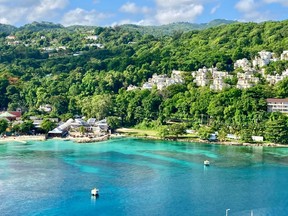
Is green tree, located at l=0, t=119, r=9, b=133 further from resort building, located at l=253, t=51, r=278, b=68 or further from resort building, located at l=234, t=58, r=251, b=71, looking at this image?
resort building, located at l=253, t=51, r=278, b=68

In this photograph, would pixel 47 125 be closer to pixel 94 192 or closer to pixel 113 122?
pixel 113 122

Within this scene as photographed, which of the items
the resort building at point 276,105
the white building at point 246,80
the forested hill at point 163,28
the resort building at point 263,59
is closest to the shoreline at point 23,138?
the resort building at point 276,105

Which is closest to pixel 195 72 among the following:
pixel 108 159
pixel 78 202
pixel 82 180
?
pixel 108 159

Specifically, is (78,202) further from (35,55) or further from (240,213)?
(35,55)

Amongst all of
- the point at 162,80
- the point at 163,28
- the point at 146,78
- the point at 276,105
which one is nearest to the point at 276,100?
the point at 276,105

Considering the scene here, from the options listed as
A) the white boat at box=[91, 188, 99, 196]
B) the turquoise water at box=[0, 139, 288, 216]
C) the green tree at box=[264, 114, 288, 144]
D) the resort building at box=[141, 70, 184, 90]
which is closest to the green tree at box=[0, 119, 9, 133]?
the turquoise water at box=[0, 139, 288, 216]

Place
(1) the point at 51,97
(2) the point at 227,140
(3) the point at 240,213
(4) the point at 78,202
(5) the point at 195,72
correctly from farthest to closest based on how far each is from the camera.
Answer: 1. (5) the point at 195,72
2. (1) the point at 51,97
3. (2) the point at 227,140
4. (4) the point at 78,202
5. (3) the point at 240,213
